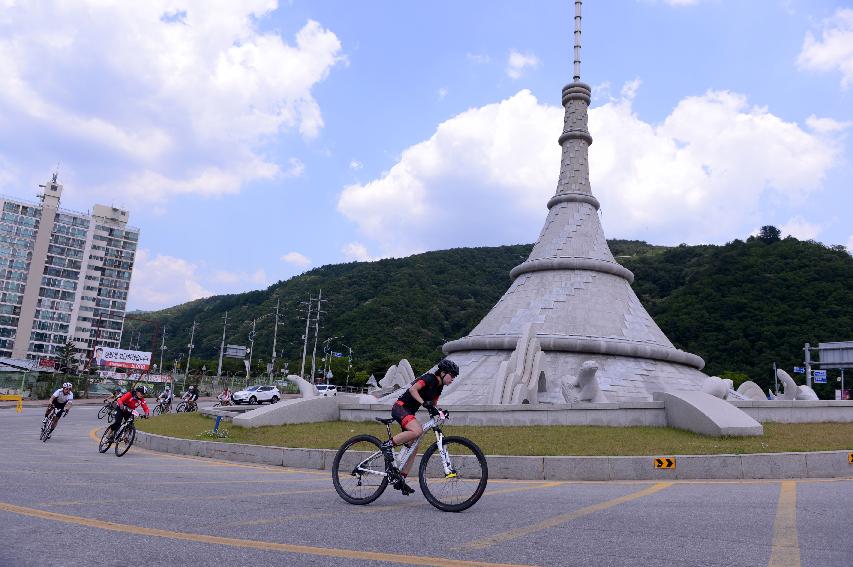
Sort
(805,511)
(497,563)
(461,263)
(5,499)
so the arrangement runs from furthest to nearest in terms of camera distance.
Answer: (461,263) < (805,511) < (5,499) < (497,563)

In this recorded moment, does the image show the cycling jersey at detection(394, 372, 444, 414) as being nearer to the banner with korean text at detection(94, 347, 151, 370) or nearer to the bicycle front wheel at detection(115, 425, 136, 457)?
the bicycle front wheel at detection(115, 425, 136, 457)

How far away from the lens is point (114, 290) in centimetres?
11425

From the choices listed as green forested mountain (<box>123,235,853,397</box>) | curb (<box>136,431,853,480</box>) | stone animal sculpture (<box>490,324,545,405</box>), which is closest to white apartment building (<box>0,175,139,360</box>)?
green forested mountain (<box>123,235,853,397</box>)

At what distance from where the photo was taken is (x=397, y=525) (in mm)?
5926

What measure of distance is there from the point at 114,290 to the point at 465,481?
121m

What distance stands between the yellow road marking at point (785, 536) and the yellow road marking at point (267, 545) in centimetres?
216

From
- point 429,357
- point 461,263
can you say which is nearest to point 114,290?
point 461,263

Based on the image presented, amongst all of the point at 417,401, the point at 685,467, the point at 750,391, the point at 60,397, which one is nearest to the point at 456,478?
the point at 417,401

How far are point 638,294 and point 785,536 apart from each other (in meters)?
68.9

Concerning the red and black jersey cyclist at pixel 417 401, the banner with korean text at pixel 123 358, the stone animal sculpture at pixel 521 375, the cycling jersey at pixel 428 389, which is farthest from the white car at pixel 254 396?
the cycling jersey at pixel 428 389

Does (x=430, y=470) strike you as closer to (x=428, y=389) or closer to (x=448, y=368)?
(x=428, y=389)

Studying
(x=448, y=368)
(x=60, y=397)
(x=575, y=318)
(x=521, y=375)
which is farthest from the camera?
(x=575, y=318)

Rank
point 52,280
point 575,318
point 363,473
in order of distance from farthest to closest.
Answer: point 52,280 → point 575,318 → point 363,473

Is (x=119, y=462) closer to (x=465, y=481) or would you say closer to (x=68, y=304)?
(x=465, y=481)
